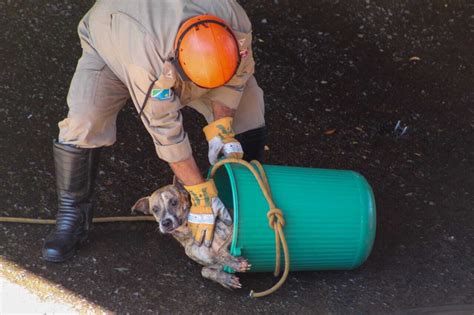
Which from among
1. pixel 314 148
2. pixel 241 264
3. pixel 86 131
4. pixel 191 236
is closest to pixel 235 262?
pixel 241 264

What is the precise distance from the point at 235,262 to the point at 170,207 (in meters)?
0.39

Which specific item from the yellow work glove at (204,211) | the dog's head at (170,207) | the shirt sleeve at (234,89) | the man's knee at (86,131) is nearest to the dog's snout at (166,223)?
the dog's head at (170,207)

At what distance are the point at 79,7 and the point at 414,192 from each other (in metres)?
2.93

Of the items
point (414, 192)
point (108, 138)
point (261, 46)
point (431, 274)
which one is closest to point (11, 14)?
point (261, 46)

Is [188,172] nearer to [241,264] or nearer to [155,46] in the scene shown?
[241,264]

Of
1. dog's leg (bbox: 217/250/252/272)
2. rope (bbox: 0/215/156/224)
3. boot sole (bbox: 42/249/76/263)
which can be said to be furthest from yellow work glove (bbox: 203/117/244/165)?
boot sole (bbox: 42/249/76/263)

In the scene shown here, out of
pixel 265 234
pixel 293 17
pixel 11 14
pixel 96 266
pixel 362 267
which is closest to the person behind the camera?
pixel 265 234

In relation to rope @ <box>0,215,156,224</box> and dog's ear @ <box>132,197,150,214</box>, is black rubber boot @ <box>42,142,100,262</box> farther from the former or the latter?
dog's ear @ <box>132,197,150,214</box>

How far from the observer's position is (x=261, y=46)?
4.70 meters

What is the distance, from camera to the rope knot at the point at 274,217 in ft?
8.93

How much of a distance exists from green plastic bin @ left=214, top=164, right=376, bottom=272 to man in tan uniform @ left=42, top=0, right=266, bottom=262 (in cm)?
14

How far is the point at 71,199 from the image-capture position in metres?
3.06

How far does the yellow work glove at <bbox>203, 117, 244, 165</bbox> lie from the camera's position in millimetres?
2943

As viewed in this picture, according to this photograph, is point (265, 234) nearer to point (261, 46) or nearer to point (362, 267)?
point (362, 267)
